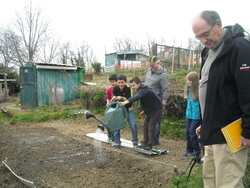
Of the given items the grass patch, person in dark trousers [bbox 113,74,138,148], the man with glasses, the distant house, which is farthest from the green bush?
the man with glasses

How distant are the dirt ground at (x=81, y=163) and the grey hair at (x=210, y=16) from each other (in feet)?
7.18

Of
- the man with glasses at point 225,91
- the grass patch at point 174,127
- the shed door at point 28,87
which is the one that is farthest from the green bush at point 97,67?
the man with glasses at point 225,91

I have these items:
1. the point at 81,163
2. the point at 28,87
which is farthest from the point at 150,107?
the point at 28,87

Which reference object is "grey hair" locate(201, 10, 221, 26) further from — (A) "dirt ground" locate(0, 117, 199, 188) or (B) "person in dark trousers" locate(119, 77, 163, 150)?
(B) "person in dark trousers" locate(119, 77, 163, 150)

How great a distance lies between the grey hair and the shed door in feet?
36.4

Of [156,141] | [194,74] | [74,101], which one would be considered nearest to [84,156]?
[156,141]

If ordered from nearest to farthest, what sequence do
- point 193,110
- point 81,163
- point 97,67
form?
point 193,110 → point 81,163 → point 97,67

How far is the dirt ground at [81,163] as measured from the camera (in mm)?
3351

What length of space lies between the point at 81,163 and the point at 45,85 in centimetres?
869

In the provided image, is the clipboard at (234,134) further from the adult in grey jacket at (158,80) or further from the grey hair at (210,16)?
the adult in grey jacket at (158,80)

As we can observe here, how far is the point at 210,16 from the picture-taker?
1.72m

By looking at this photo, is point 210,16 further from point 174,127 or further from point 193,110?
point 174,127

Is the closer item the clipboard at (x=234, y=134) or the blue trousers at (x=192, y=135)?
the clipboard at (x=234, y=134)

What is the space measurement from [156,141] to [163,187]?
206 cm
